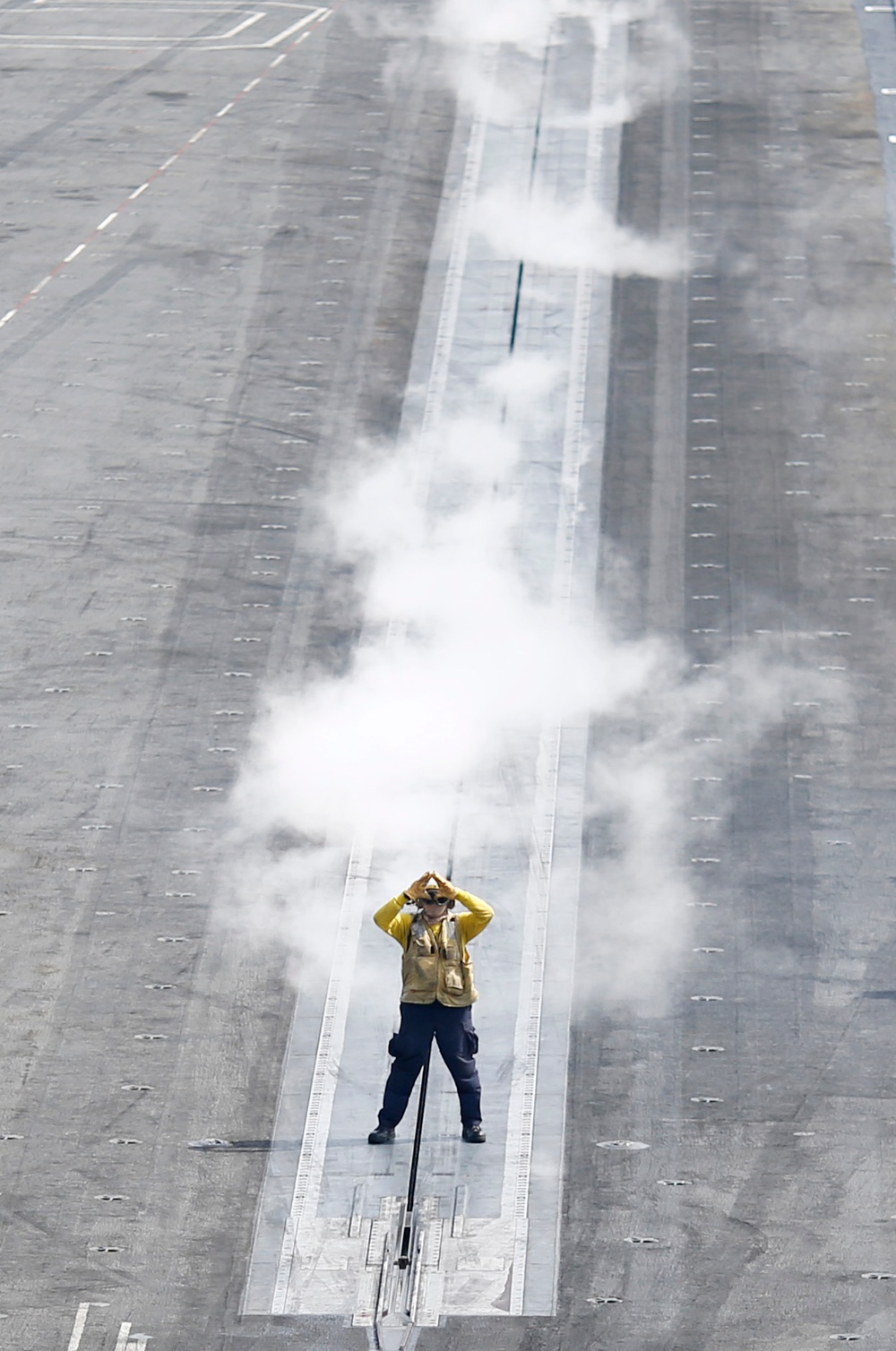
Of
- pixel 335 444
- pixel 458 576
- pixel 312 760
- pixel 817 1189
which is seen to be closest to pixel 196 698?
pixel 312 760

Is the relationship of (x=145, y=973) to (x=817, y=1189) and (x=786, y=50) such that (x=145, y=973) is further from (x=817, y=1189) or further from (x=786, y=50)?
(x=786, y=50)

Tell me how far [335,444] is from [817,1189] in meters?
12.1

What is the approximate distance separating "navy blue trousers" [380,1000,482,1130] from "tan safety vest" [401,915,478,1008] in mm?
103

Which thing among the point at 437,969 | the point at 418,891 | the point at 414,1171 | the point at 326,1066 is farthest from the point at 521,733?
the point at 414,1171

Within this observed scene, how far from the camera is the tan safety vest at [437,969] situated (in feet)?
49.5

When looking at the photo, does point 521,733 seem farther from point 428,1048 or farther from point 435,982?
point 435,982

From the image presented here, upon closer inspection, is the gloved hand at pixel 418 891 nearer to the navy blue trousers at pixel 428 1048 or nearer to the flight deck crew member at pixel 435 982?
the flight deck crew member at pixel 435 982

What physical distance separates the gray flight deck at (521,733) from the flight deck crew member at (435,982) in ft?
3.02

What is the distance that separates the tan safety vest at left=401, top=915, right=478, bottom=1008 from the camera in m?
15.1

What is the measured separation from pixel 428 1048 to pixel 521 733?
5.11 metres

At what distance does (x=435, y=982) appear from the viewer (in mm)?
15086

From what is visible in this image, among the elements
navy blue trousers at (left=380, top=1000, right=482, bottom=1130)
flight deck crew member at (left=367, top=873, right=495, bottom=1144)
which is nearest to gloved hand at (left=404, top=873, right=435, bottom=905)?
flight deck crew member at (left=367, top=873, right=495, bottom=1144)

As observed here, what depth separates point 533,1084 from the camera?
16391 mm

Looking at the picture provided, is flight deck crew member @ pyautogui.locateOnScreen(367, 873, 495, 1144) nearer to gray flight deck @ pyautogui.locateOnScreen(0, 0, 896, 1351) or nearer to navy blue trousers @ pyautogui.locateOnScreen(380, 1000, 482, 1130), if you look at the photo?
navy blue trousers @ pyautogui.locateOnScreen(380, 1000, 482, 1130)
